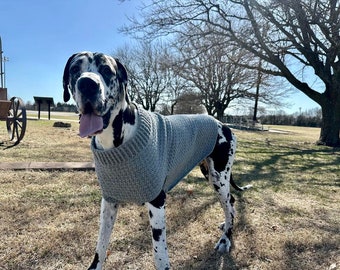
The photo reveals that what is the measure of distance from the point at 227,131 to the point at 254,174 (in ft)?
9.47

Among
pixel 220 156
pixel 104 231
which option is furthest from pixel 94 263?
pixel 220 156

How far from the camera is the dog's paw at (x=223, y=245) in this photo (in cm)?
266

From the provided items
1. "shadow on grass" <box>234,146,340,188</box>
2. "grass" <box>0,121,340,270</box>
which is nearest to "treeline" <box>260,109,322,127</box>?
"shadow on grass" <box>234,146,340,188</box>

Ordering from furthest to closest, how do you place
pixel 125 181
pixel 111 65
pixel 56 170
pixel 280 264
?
pixel 56 170, pixel 280 264, pixel 125 181, pixel 111 65

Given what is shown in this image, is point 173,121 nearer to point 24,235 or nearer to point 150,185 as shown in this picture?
point 150,185

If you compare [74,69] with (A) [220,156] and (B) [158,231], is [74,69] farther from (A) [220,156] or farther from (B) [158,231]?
(A) [220,156]

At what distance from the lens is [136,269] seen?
2332 mm

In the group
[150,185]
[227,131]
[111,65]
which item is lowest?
[150,185]

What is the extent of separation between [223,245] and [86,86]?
1950 millimetres

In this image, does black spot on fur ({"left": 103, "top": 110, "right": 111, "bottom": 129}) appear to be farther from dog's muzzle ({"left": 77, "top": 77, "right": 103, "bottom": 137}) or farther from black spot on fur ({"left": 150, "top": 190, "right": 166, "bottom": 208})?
black spot on fur ({"left": 150, "top": 190, "right": 166, "bottom": 208})

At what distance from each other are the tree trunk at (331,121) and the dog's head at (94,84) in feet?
40.8

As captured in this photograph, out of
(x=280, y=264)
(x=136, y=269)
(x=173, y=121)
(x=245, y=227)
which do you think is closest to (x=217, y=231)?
(x=245, y=227)

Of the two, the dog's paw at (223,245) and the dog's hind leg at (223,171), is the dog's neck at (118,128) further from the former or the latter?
the dog's paw at (223,245)

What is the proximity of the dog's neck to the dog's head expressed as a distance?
8 centimetres
